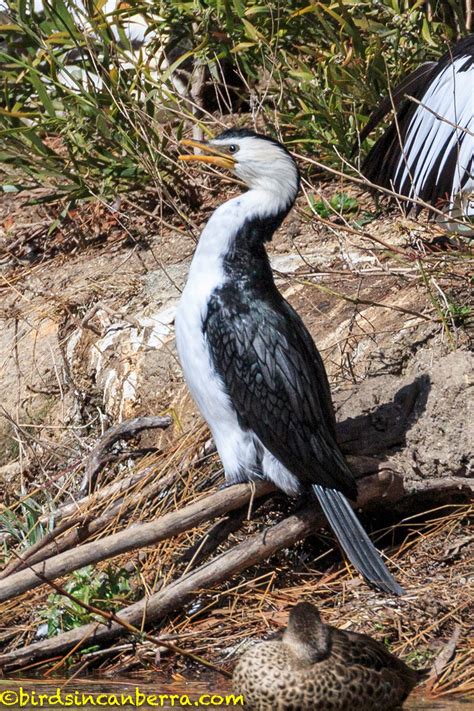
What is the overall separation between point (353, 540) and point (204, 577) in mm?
495

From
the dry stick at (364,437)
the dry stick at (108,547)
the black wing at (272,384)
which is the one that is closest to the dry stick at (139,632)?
the dry stick at (108,547)

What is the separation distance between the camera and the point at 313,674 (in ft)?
10.3

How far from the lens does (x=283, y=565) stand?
4.11 m

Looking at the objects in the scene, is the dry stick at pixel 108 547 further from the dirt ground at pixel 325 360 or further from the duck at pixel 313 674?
the duck at pixel 313 674

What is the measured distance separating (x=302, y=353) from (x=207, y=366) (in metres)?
0.32

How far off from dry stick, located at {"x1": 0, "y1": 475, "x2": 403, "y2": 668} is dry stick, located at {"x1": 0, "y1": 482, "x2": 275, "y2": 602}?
3cm

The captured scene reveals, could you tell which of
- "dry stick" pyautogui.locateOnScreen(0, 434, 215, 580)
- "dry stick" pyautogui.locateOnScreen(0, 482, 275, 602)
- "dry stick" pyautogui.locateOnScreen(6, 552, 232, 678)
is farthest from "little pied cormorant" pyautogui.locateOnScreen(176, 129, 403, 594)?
"dry stick" pyautogui.locateOnScreen(6, 552, 232, 678)

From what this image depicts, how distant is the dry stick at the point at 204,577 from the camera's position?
367 centimetres

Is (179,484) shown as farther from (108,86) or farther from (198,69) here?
(198,69)

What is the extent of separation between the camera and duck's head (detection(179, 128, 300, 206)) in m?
3.91

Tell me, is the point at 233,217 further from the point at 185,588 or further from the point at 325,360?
the point at 185,588

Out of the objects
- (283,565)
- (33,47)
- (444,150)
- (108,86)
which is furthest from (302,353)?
(33,47)

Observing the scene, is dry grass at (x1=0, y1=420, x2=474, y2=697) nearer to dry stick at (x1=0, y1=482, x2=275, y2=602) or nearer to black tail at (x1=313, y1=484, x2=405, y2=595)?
black tail at (x1=313, y1=484, x2=405, y2=595)

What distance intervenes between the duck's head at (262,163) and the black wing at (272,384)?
15.4 inches
